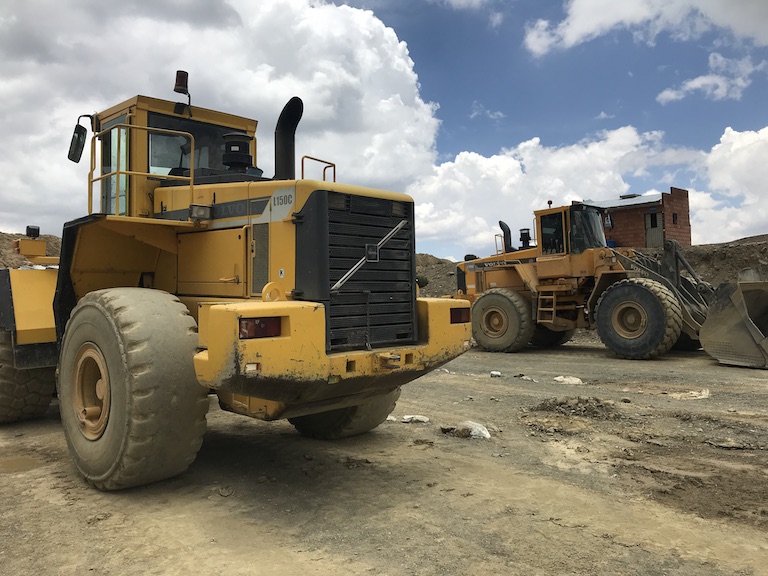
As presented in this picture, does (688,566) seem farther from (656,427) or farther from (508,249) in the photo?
(508,249)

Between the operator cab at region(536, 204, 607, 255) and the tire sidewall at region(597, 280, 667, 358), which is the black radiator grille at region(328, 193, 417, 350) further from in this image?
the operator cab at region(536, 204, 607, 255)

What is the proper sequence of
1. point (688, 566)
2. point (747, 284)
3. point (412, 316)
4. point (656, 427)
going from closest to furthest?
1. point (688, 566)
2. point (412, 316)
3. point (656, 427)
4. point (747, 284)

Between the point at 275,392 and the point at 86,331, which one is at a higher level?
the point at 86,331

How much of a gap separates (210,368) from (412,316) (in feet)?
5.69

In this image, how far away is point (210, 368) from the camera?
3746mm

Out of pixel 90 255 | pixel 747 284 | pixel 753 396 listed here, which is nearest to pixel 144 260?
pixel 90 255

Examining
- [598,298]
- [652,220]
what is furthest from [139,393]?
[652,220]

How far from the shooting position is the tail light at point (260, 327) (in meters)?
3.64

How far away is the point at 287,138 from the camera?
564cm

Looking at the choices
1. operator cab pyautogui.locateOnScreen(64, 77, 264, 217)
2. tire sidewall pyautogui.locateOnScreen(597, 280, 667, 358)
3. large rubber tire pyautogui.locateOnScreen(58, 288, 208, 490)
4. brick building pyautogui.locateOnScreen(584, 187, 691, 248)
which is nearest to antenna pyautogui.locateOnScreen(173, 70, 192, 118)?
operator cab pyautogui.locateOnScreen(64, 77, 264, 217)

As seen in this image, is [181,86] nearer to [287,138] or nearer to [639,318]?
[287,138]

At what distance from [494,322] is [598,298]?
8.31 ft

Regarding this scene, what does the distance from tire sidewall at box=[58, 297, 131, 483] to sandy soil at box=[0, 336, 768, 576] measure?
0.79 feet

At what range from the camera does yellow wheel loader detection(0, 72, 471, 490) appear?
156 inches
